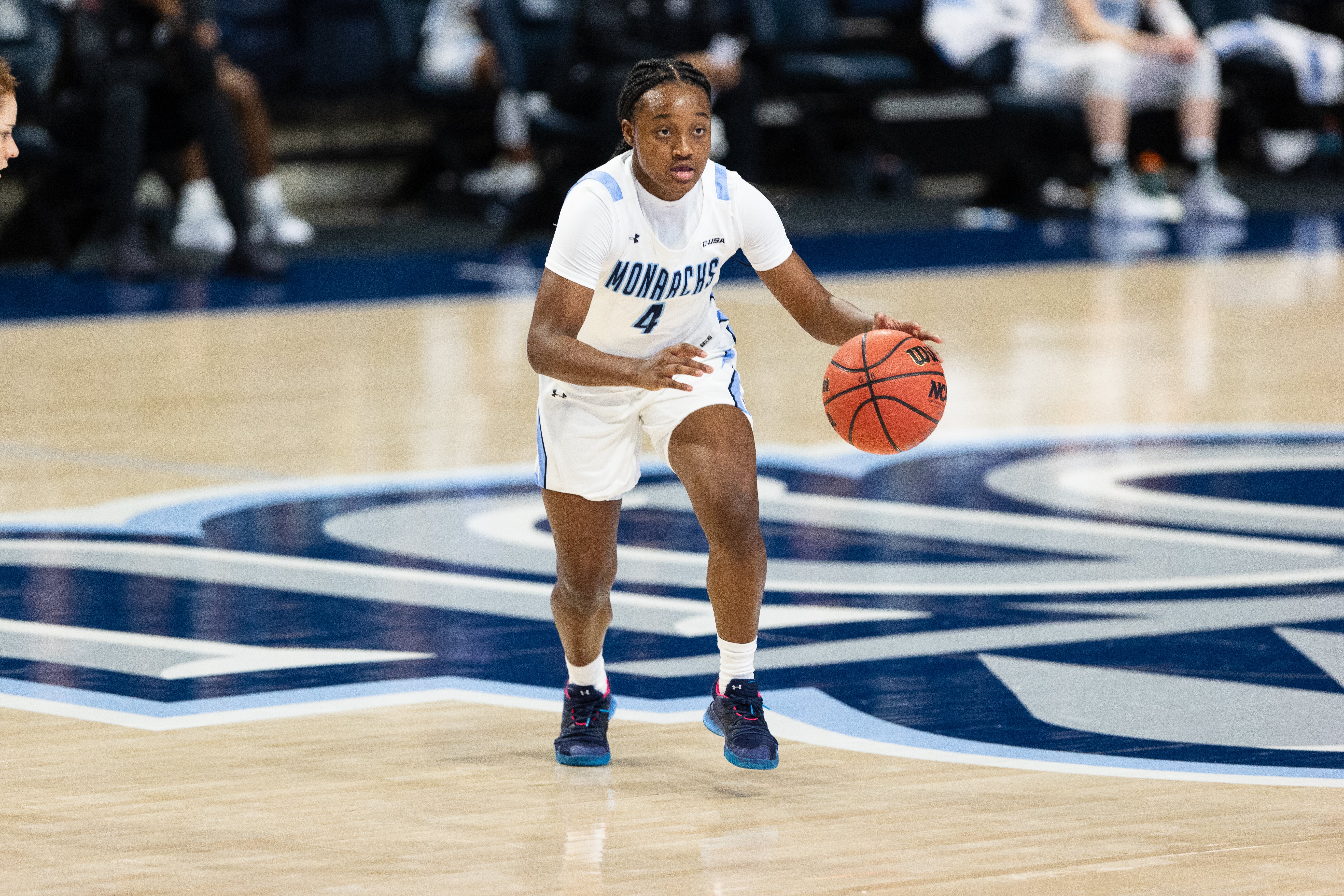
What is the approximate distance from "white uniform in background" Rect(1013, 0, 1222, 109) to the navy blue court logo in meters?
6.18

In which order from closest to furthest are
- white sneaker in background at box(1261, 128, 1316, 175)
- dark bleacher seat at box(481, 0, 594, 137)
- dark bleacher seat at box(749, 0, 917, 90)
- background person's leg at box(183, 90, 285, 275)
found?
background person's leg at box(183, 90, 285, 275) < dark bleacher seat at box(481, 0, 594, 137) < dark bleacher seat at box(749, 0, 917, 90) < white sneaker in background at box(1261, 128, 1316, 175)

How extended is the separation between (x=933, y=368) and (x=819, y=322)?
0.71ft

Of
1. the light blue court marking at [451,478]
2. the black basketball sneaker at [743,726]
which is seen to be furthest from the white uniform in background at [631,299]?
the light blue court marking at [451,478]

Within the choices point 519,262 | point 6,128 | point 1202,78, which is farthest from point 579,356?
Answer: point 1202,78

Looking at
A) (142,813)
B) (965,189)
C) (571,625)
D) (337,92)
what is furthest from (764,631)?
(965,189)

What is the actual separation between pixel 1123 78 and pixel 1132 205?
35.9 inches

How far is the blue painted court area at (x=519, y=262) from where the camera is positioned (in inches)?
396

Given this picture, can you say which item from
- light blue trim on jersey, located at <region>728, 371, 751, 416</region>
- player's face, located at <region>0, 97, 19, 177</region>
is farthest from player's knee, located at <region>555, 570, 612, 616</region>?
player's face, located at <region>0, 97, 19, 177</region>

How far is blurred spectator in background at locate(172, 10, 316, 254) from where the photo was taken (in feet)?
36.0

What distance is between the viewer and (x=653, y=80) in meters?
3.46

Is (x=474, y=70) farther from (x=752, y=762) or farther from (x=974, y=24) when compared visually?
(x=752, y=762)

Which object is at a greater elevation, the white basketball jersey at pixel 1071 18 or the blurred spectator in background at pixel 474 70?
the white basketball jersey at pixel 1071 18

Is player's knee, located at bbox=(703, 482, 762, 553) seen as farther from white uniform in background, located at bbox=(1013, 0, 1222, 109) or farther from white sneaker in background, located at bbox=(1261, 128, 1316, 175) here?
white sneaker in background, located at bbox=(1261, 128, 1316, 175)

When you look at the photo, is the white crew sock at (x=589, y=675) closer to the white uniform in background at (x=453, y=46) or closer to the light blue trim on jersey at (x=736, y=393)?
the light blue trim on jersey at (x=736, y=393)
